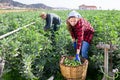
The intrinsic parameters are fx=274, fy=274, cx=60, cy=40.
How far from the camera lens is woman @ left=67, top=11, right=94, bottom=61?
5.41 m

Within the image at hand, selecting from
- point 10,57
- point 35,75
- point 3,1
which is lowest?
point 3,1

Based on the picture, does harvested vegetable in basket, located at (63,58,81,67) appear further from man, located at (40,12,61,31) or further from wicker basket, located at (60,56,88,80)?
man, located at (40,12,61,31)

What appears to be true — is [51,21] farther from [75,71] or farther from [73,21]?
[75,71]

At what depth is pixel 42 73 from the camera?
601cm

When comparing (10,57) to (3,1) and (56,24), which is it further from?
(3,1)

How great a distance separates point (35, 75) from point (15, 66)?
471 millimetres

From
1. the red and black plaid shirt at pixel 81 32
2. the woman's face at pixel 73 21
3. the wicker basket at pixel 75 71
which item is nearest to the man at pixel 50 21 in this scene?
the red and black plaid shirt at pixel 81 32

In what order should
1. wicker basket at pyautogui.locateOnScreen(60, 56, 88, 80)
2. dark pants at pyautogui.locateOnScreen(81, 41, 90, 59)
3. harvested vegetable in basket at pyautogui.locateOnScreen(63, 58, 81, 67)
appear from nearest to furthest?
wicker basket at pyautogui.locateOnScreen(60, 56, 88, 80)
harvested vegetable in basket at pyautogui.locateOnScreen(63, 58, 81, 67)
dark pants at pyautogui.locateOnScreen(81, 41, 90, 59)

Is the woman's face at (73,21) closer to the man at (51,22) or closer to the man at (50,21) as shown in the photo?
the man at (51,22)

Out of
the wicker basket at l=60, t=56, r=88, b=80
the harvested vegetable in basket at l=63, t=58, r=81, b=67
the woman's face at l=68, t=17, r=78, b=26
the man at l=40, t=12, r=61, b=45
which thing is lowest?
→ the wicker basket at l=60, t=56, r=88, b=80

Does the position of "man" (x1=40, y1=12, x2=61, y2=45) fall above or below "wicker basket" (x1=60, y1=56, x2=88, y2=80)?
above

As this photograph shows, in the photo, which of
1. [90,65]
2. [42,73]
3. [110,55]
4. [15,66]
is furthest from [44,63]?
[110,55]

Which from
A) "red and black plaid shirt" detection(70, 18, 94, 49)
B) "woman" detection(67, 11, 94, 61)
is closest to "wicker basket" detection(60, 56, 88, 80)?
"woman" detection(67, 11, 94, 61)

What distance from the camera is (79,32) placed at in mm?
5574
